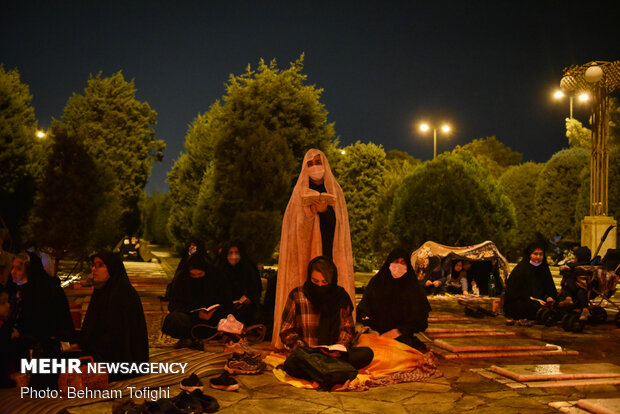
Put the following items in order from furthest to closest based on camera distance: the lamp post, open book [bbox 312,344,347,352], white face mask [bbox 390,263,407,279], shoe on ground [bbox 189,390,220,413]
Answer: the lamp post, white face mask [bbox 390,263,407,279], open book [bbox 312,344,347,352], shoe on ground [bbox 189,390,220,413]

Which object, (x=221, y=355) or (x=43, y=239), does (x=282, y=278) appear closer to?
(x=221, y=355)

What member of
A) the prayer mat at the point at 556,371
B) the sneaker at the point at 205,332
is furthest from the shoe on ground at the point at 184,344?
the prayer mat at the point at 556,371

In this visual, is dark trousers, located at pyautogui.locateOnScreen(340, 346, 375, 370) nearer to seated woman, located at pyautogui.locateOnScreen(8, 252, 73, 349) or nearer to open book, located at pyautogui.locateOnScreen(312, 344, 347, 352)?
open book, located at pyautogui.locateOnScreen(312, 344, 347, 352)

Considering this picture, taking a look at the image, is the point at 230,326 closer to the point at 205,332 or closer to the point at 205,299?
the point at 205,332

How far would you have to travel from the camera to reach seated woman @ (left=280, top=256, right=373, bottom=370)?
5.28 m

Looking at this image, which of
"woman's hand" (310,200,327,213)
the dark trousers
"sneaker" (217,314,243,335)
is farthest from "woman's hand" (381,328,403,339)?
"sneaker" (217,314,243,335)

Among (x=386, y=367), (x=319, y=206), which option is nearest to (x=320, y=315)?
(x=386, y=367)

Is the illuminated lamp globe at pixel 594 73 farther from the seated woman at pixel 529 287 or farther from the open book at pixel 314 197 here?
the open book at pixel 314 197

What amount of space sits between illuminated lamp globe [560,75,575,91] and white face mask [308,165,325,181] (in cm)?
1155

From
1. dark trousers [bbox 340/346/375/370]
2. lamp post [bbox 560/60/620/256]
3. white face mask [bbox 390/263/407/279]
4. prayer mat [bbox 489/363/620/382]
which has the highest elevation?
lamp post [bbox 560/60/620/256]

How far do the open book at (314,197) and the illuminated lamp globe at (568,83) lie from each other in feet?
38.1

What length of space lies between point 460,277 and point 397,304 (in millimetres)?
6209

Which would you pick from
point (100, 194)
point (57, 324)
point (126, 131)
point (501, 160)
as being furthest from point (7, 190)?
point (501, 160)

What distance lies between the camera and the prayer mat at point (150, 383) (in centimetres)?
416
